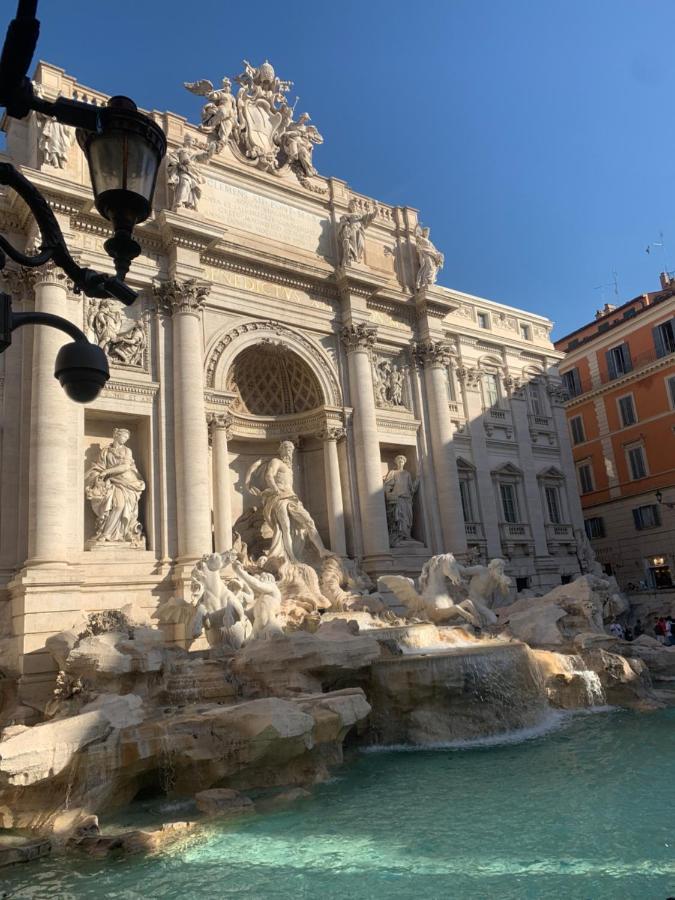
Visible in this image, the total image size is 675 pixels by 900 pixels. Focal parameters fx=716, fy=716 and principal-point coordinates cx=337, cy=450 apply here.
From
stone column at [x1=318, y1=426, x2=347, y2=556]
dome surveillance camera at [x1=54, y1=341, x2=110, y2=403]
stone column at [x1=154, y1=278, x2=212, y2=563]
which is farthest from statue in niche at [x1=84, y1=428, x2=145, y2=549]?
dome surveillance camera at [x1=54, y1=341, x2=110, y2=403]

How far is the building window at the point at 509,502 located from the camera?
78.1ft

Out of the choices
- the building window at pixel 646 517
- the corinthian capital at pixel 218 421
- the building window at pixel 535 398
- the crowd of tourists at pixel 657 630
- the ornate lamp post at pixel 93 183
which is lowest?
the crowd of tourists at pixel 657 630

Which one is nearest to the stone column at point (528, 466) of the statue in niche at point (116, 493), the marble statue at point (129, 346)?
the statue in niche at point (116, 493)

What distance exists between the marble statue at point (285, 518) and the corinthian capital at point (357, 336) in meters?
4.05

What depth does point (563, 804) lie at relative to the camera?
7.79 m

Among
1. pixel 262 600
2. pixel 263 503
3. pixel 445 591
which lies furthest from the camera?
pixel 263 503

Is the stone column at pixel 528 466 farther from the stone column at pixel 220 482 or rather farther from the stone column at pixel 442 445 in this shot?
the stone column at pixel 220 482

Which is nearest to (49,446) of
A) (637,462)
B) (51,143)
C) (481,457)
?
(51,143)

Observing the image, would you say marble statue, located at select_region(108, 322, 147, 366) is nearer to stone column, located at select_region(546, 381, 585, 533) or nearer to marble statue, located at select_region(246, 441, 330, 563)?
marble statue, located at select_region(246, 441, 330, 563)

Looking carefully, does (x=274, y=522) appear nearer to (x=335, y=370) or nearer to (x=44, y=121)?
(x=335, y=370)

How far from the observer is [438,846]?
6828 millimetres

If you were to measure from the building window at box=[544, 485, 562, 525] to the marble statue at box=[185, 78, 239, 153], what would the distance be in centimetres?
1551

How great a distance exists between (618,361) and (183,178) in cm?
2075

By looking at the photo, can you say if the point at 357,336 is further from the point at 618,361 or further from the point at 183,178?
the point at 618,361
